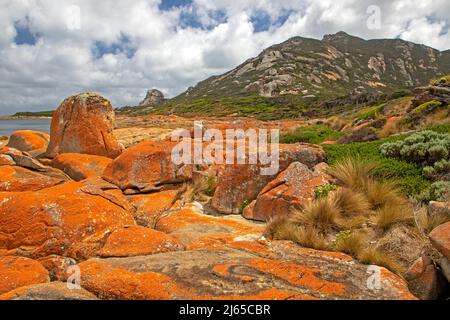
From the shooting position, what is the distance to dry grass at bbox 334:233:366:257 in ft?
17.4

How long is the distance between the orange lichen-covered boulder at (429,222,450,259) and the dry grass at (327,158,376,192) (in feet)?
9.64

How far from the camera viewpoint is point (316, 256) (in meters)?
5.21

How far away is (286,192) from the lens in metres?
7.74

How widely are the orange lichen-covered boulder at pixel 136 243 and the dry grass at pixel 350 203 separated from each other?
350 cm

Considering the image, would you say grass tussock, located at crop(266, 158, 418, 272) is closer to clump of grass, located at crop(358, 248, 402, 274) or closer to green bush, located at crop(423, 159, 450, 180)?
clump of grass, located at crop(358, 248, 402, 274)

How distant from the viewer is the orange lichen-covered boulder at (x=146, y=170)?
10.2 metres

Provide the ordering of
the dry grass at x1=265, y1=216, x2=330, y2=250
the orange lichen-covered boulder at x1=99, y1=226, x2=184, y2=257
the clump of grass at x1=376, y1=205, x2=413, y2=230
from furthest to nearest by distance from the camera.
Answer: the clump of grass at x1=376, y1=205, x2=413, y2=230 < the dry grass at x1=265, y1=216, x2=330, y2=250 < the orange lichen-covered boulder at x1=99, y1=226, x2=184, y2=257

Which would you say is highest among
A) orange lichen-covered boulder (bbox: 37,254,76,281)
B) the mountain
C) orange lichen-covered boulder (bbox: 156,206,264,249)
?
the mountain

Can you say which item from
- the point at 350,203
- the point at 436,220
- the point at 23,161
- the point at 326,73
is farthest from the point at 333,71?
the point at 436,220

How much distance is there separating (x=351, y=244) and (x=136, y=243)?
376cm

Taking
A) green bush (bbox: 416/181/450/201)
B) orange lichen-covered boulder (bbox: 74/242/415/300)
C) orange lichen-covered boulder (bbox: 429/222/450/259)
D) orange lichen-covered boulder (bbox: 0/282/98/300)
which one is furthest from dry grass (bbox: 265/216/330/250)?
orange lichen-covered boulder (bbox: 0/282/98/300)

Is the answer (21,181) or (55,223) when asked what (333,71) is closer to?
(21,181)

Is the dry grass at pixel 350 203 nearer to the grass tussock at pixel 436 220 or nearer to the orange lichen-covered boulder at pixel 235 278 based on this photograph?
the grass tussock at pixel 436 220

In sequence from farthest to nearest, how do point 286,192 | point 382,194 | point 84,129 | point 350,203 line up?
point 84,129 < point 286,192 < point 382,194 < point 350,203
